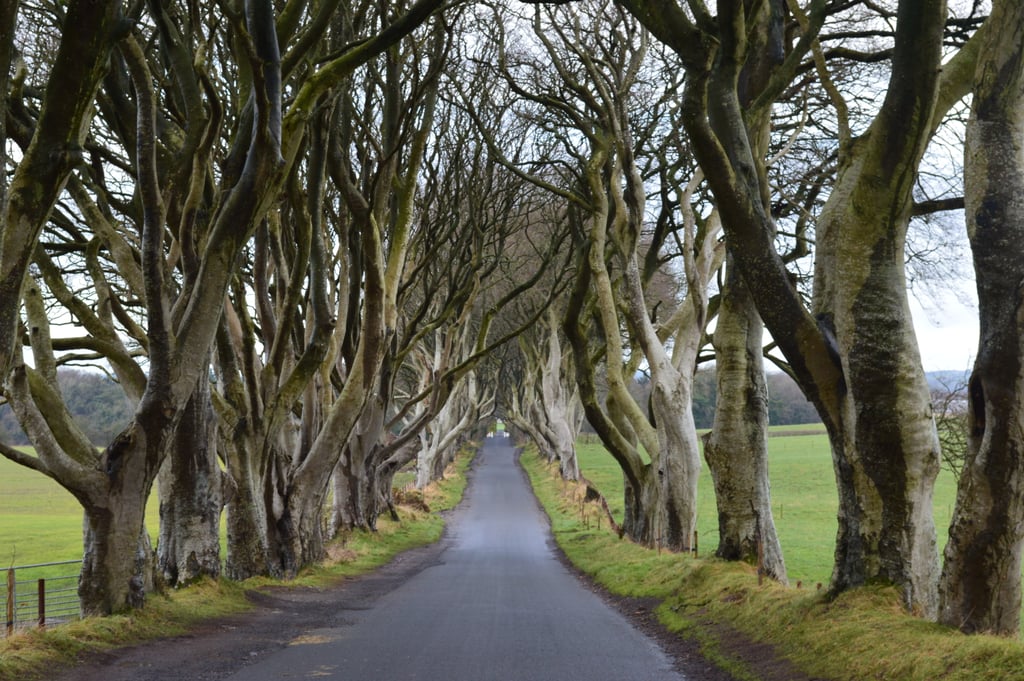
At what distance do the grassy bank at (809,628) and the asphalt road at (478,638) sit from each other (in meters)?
0.67

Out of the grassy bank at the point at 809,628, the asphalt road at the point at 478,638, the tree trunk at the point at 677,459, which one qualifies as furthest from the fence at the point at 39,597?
the tree trunk at the point at 677,459

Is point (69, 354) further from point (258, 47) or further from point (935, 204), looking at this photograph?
point (935, 204)

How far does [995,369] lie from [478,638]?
5.86m

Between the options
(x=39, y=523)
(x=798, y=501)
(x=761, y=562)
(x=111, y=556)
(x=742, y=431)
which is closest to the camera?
(x=111, y=556)

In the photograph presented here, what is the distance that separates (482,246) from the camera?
72.3ft

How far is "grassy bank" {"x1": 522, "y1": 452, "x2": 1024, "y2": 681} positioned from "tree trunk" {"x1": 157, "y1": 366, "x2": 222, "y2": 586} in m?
5.77

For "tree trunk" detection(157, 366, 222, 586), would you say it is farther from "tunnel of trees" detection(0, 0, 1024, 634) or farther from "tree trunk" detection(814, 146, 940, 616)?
"tree trunk" detection(814, 146, 940, 616)

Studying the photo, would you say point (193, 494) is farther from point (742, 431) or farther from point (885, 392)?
point (885, 392)

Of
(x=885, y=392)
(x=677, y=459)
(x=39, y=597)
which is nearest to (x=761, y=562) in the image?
(x=885, y=392)

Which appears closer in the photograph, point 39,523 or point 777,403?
point 39,523

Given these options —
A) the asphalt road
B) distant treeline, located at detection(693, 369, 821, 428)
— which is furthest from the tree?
distant treeline, located at detection(693, 369, 821, 428)

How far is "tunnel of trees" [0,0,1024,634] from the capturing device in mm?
7441

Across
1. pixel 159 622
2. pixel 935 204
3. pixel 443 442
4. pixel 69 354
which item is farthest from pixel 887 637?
pixel 443 442

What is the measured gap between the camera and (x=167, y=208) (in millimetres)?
12156
